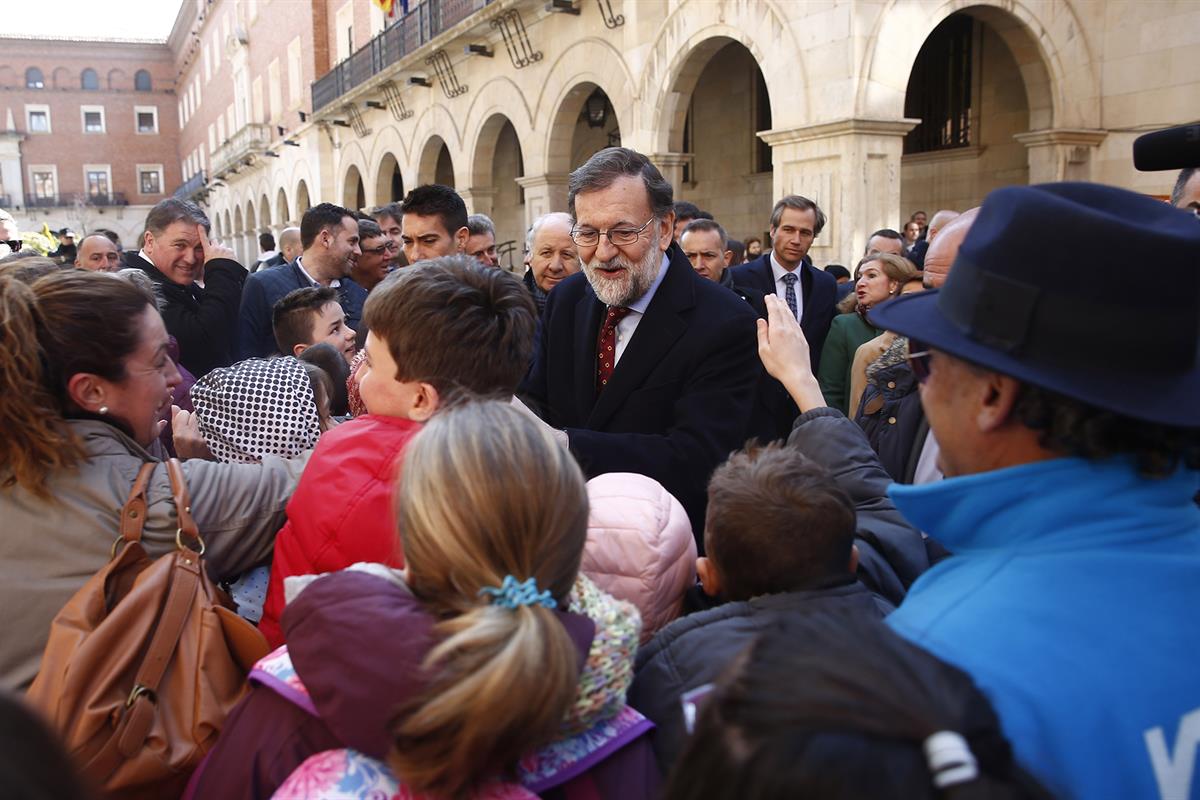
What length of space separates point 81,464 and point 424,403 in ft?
2.30

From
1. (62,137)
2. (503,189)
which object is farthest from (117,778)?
(62,137)

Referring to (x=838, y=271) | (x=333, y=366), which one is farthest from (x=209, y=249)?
(x=838, y=271)

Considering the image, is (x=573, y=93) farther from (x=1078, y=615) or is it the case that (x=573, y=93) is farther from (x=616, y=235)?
(x=1078, y=615)

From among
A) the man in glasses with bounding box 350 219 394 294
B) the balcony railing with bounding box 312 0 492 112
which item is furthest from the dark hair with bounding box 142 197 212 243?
the balcony railing with bounding box 312 0 492 112

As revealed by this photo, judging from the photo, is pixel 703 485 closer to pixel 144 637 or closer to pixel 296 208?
pixel 144 637

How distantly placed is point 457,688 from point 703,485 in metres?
1.79

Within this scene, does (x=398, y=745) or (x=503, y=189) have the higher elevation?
(x=503, y=189)

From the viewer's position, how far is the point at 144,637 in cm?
158

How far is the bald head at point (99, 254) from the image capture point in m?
5.87

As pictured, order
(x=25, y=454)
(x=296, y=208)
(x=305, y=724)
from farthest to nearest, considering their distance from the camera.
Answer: (x=296, y=208), (x=25, y=454), (x=305, y=724)

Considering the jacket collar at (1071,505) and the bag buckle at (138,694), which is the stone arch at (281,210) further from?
the jacket collar at (1071,505)

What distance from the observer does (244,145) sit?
119 ft

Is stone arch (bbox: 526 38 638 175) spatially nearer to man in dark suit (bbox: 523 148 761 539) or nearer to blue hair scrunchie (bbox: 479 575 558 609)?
man in dark suit (bbox: 523 148 761 539)

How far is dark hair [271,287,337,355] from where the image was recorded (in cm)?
369
